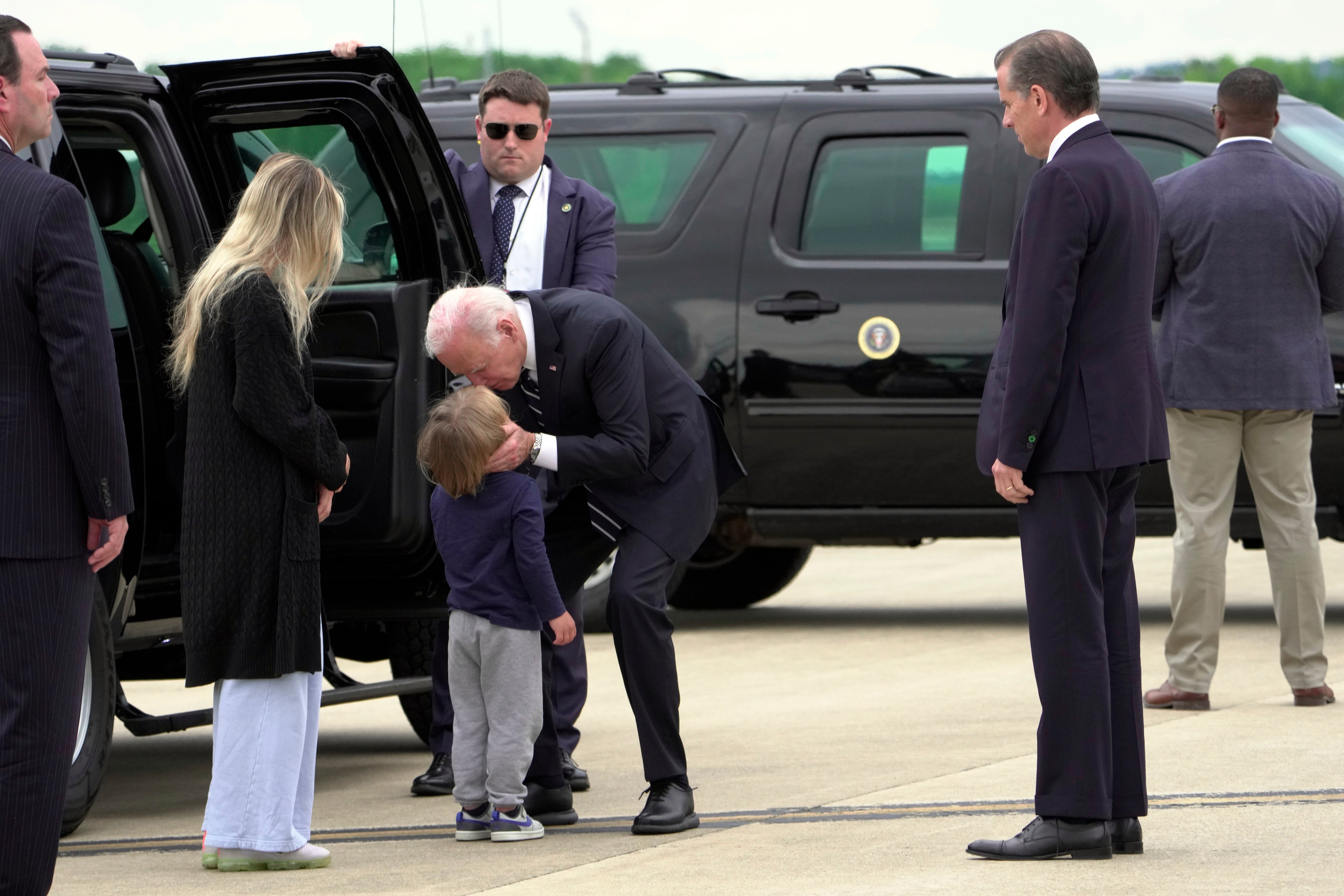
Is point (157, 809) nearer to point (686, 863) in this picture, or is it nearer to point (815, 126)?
point (686, 863)

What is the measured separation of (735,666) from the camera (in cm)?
884

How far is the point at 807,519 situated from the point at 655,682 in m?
3.98

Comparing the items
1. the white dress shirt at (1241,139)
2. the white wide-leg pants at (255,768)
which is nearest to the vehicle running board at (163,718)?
the white wide-leg pants at (255,768)

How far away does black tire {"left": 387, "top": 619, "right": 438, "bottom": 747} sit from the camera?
6961 millimetres

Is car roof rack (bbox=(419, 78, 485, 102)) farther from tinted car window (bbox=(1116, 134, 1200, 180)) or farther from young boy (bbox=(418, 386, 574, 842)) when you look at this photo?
young boy (bbox=(418, 386, 574, 842))

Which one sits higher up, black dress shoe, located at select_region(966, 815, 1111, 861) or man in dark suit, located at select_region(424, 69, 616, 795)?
man in dark suit, located at select_region(424, 69, 616, 795)

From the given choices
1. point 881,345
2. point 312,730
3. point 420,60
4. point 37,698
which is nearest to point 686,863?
point 312,730

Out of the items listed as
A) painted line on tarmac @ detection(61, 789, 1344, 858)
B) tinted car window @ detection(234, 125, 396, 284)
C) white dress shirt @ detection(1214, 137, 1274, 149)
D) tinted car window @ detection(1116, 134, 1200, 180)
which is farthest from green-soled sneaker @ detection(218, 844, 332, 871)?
tinted car window @ detection(1116, 134, 1200, 180)

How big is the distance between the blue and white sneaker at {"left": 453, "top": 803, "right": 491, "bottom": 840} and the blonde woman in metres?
0.41

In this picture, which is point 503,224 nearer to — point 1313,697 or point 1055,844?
point 1055,844

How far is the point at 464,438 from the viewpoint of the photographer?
5.30 m

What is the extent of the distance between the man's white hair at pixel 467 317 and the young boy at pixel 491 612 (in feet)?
0.44

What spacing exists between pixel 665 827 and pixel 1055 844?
3.28ft

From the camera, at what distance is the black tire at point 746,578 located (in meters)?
10.9
